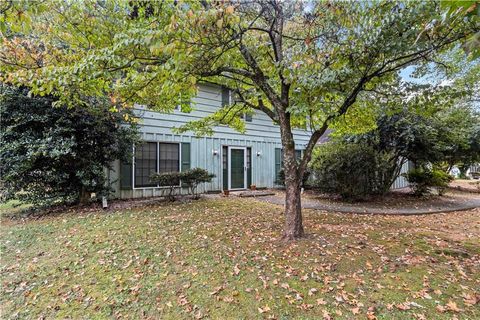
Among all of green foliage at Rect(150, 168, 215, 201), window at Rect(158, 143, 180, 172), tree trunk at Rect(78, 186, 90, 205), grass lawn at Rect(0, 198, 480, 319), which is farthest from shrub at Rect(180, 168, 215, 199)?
tree trunk at Rect(78, 186, 90, 205)

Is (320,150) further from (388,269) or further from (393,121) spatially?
(388,269)

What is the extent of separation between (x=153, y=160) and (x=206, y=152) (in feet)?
7.29

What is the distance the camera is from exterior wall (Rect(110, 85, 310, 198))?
904 centimetres

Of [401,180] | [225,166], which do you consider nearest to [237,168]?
[225,166]

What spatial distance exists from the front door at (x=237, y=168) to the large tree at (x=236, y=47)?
6.18 metres

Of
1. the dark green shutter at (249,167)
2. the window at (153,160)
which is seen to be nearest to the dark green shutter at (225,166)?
the dark green shutter at (249,167)

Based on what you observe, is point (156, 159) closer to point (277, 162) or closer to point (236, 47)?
point (236, 47)

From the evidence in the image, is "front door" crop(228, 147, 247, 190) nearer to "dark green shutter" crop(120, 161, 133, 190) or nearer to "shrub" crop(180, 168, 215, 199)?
"shrub" crop(180, 168, 215, 199)

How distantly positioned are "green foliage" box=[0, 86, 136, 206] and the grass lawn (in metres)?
1.38

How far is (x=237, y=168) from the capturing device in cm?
1146

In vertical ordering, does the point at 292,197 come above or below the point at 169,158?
below

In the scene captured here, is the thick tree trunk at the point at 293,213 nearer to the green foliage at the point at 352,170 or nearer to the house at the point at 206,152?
the green foliage at the point at 352,170

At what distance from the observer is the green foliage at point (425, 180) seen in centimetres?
998

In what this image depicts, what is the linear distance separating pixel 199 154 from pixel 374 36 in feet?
25.2
